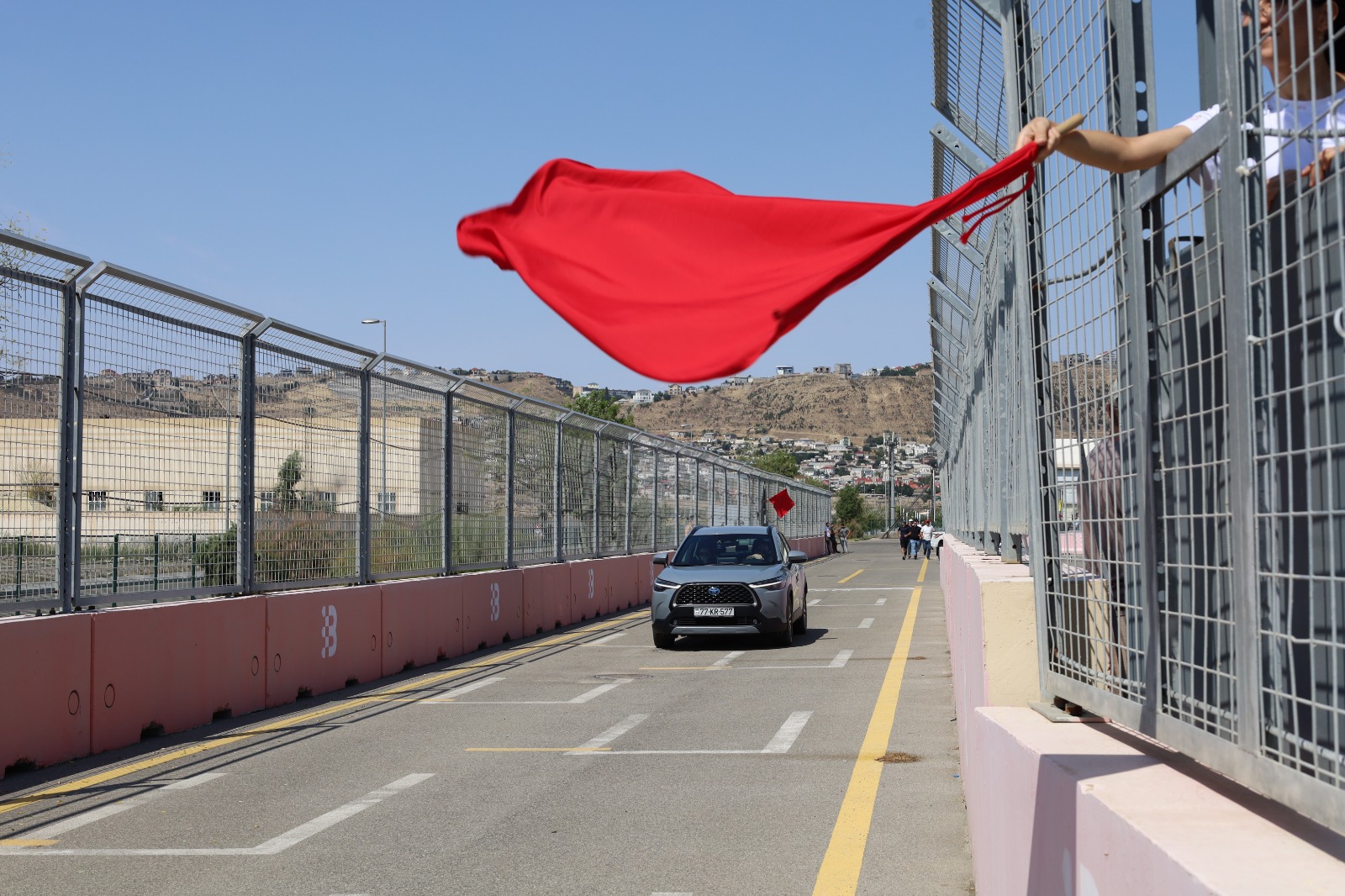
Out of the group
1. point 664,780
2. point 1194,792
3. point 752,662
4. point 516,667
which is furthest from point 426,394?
point 1194,792

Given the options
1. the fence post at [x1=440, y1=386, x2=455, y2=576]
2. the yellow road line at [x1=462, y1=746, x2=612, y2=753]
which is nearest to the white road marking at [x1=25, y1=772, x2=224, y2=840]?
the yellow road line at [x1=462, y1=746, x2=612, y2=753]

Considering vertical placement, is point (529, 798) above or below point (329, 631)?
below

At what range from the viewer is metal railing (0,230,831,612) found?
9008 mm

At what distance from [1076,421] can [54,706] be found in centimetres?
758

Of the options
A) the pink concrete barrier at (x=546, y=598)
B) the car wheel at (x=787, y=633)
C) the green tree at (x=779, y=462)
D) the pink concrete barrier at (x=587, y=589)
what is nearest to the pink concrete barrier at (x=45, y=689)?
the car wheel at (x=787, y=633)

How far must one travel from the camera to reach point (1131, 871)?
219cm

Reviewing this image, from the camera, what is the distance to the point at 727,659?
15570 mm

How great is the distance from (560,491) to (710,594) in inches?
256

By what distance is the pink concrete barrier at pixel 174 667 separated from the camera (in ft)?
30.8

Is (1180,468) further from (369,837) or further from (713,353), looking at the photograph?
(369,837)

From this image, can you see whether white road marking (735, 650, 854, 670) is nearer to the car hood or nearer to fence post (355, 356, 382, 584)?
the car hood

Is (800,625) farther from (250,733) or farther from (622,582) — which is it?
(250,733)

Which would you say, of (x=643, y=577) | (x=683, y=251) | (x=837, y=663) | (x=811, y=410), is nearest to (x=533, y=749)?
(x=837, y=663)

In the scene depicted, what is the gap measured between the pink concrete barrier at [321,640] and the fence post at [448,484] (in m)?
2.99
